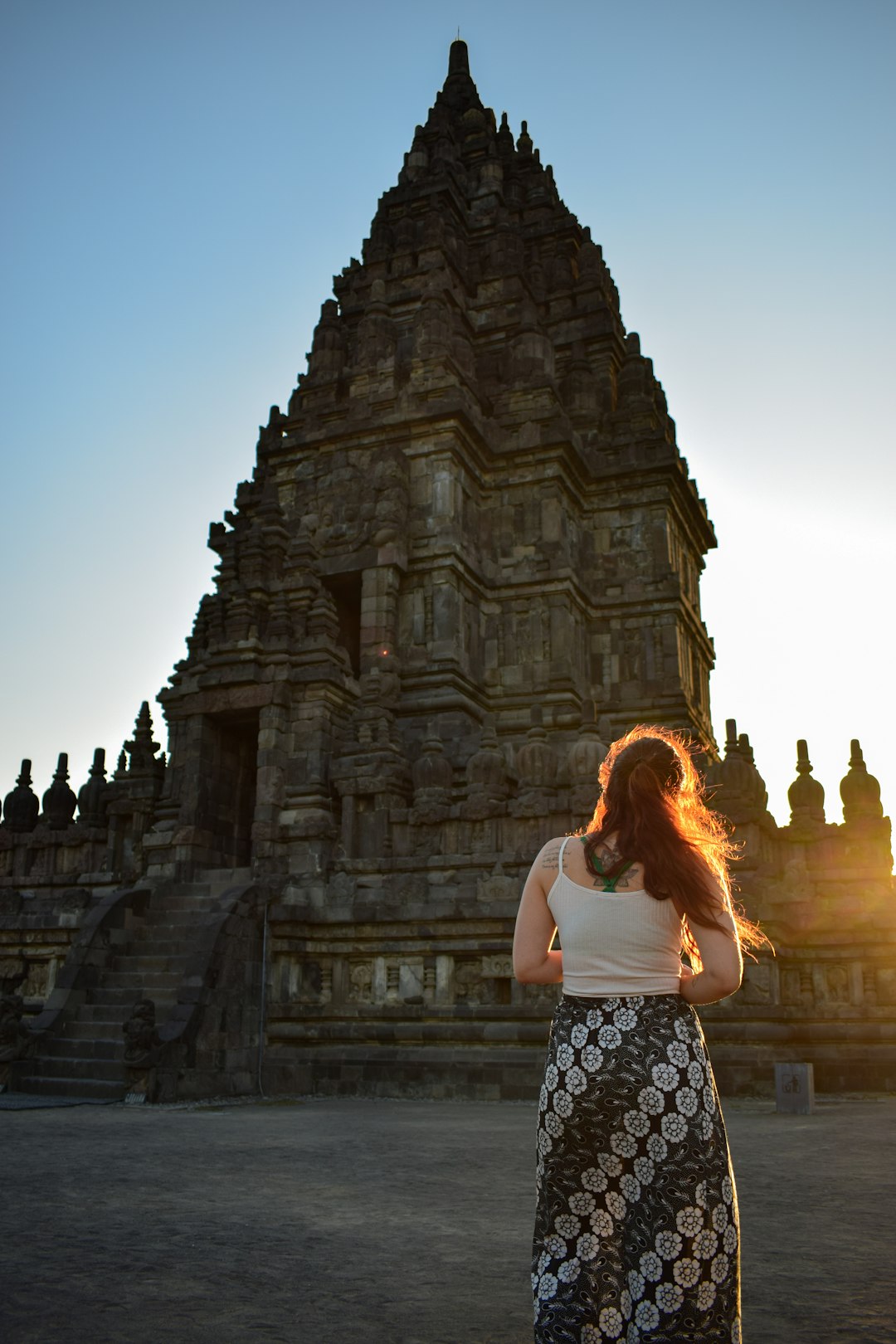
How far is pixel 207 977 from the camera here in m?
15.6

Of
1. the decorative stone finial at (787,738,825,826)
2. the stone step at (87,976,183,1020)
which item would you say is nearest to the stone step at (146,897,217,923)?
the stone step at (87,976,183,1020)

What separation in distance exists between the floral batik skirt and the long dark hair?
1.42 ft

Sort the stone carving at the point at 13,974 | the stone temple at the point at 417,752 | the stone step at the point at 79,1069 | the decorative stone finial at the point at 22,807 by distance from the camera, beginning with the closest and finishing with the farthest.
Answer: the stone step at the point at 79,1069 < the stone temple at the point at 417,752 < the stone carving at the point at 13,974 < the decorative stone finial at the point at 22,807

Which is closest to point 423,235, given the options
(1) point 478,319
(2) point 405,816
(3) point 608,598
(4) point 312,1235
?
(1) point 478,319

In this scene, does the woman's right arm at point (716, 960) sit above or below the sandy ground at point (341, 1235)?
above

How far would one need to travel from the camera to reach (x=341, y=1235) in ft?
19.9

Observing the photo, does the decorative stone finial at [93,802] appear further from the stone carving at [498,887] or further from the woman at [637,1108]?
the woman at [637,1108]

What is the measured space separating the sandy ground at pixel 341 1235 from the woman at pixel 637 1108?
1.14 metres

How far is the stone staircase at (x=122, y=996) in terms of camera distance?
1452 cm

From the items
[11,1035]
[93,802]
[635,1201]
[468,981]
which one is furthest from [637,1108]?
[93,802]

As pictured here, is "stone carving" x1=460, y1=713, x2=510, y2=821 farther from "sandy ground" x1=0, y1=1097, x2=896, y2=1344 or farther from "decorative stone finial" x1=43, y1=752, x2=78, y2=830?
"decorative stone finial" x1=43, y1=752, x2=78, y2=830

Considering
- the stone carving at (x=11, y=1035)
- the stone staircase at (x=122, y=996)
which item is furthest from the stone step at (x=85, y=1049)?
the stone carving at (x=11, y=1035)

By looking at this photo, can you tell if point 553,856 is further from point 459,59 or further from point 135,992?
point 459,59

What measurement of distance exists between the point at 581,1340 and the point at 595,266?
34.1 metres
